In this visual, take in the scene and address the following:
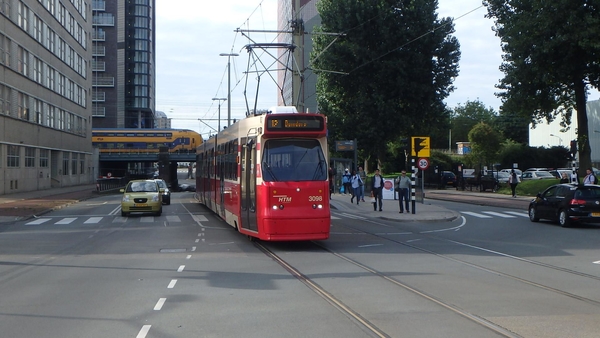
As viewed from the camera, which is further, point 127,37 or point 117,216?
point 127,37

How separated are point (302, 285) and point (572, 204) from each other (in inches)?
560

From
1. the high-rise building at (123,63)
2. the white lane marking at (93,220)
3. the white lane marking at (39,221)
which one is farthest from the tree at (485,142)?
the high-rise building at (123,63)

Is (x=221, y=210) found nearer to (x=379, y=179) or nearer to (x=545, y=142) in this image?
(x=379, y=179)

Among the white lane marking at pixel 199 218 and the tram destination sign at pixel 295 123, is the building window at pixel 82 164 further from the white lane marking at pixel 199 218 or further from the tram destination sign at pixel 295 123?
the tram destination sign at pixel 295 123

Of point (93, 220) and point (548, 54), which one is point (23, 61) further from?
point (548, 54)

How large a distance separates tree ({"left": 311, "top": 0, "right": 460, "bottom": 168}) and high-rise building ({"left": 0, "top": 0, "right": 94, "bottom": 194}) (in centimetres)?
2236

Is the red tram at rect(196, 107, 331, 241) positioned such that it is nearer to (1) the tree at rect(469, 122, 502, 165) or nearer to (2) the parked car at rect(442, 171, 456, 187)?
(2) the parked car at rect(442, 171, 456, 187)

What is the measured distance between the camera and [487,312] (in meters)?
9.05

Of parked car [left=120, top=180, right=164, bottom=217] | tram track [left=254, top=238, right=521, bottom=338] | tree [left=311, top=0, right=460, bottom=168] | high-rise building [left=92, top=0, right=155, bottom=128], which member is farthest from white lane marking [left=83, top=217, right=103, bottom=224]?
high-rise building [left=92, top=0, right=155, bottom=128]

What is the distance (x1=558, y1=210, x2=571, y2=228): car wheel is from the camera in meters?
22.5

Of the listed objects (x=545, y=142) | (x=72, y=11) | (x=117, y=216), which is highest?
(x=72, y=11)

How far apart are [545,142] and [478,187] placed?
3535 cm

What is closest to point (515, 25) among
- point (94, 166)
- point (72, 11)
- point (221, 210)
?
point (221, 210)

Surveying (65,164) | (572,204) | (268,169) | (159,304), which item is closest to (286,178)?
(268,169)
